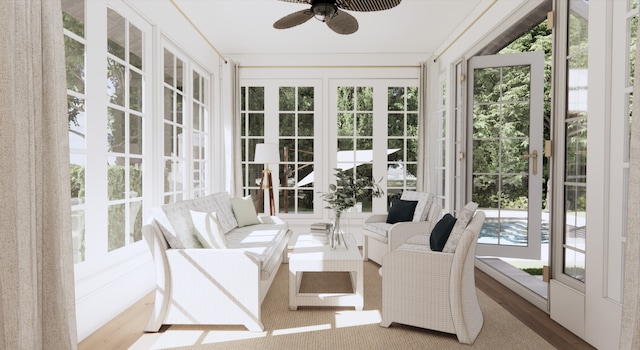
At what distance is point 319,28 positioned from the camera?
5.31 metres

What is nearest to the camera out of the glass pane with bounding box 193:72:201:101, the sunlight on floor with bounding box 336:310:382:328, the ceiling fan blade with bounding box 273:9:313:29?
the sunlight on floor with bounding box 336:310:382:328

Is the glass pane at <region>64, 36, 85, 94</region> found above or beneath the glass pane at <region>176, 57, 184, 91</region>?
beneath

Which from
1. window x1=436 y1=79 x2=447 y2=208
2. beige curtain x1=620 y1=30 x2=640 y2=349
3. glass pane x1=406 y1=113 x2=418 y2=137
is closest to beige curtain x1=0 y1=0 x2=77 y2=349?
beige curtain x1=620 y1=30 x2=640 y2=349

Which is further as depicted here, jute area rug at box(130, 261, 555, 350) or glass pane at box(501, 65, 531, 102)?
glass pane at box(501, 65, 531, 102)

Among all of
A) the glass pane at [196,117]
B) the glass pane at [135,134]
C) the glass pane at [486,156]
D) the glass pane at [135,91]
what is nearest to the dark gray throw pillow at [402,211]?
the glass pane at [486,156]

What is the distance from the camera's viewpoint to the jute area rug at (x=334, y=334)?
269 centimetres

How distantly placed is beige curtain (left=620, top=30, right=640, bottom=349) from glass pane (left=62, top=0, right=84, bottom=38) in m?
3.39

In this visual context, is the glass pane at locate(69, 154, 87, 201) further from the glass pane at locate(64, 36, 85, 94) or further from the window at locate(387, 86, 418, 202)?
the window at locate(387, 86, 418, 202)

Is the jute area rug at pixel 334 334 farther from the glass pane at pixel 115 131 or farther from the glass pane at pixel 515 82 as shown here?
the glass pane at pixel 515 82

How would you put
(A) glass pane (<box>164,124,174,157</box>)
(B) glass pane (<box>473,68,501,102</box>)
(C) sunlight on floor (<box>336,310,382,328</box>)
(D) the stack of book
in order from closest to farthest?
1. (C) sunlight on floor (<box>336,310,382,328</box>)
2. (D) the stack of book
3. (A) glass pane (<box>164,124,174,157</box>)
4. (B) glass pane (<box>473,68,501,102</box>)

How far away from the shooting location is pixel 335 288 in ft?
12.9

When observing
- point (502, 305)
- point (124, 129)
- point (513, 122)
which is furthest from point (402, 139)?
point (124, 129)

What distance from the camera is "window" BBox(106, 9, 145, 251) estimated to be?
3.34 m

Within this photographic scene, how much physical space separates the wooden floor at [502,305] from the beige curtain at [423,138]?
99.0 inches
